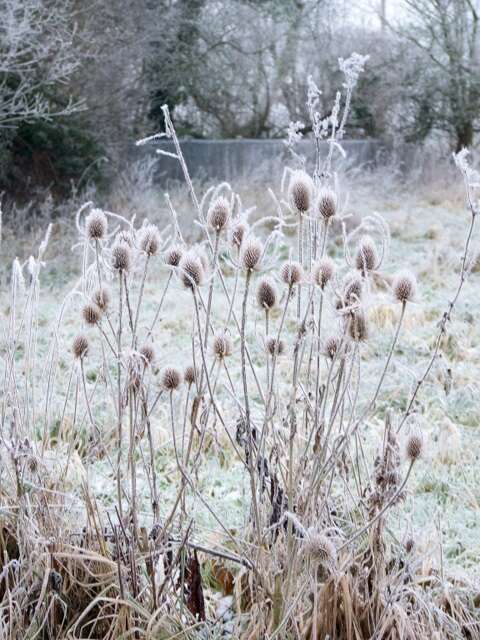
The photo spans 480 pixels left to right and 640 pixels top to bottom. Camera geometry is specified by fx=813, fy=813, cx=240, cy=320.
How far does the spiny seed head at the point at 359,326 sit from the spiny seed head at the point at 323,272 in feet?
0.29

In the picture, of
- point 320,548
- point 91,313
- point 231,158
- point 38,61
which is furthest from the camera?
point 231,158

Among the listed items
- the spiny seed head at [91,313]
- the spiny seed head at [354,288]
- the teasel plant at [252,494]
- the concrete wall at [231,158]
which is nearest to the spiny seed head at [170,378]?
the teasel plant at [252,494]

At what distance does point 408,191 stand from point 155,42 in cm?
373

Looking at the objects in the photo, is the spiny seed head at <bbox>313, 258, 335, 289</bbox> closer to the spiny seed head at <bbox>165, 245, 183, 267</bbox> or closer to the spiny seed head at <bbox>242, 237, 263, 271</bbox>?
the spiny seed head at <bbox>242, 237, 263, 271</bbox>

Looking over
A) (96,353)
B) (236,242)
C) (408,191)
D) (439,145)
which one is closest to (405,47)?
(439,145)

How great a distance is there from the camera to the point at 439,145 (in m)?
13.0

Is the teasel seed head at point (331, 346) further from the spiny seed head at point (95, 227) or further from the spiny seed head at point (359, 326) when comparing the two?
the spiny seed head at point (95, 227)

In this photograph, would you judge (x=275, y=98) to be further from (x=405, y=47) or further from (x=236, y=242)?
(x=236, y=242)

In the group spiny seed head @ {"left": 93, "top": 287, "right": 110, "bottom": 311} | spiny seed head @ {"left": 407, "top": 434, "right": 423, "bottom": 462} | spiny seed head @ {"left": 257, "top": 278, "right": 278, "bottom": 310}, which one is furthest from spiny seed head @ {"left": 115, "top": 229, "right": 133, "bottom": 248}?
spiny seed head @ {"left": 407, "top": 434, "right": 423, "bottom": 462}

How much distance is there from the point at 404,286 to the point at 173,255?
48cm

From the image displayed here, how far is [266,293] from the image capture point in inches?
61.1

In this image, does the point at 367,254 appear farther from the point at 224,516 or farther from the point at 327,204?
the point at 224,516

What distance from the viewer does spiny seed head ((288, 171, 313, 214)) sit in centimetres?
149

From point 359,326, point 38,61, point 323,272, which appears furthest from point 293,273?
point 38,61
